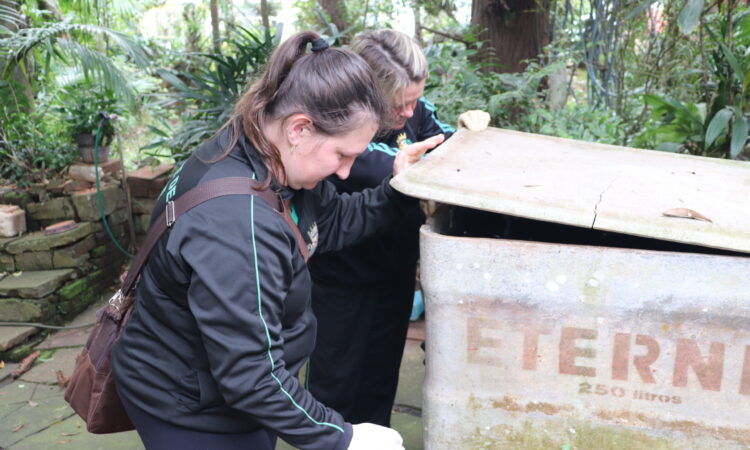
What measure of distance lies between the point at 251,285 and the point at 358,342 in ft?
3.54

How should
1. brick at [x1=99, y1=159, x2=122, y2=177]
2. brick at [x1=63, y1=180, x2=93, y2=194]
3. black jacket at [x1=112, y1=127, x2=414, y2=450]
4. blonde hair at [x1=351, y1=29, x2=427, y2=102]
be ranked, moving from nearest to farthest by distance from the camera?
black jacket at [x1=112, y1=127, x2=414, y2=450]
blonde hair at [x1=351, y1=29, x2=427, y2=102]
brick at [x1=63, y1=180, x2=93, y2=194]
brick at [x1=99, y1=159, x2=122, y2=177]

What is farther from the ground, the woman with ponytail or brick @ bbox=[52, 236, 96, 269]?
the woman with ponytail

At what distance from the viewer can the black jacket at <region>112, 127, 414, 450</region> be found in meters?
1.18

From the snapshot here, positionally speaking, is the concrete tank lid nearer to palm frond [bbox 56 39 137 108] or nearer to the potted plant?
palm frond [bbox 56 39 137 108]

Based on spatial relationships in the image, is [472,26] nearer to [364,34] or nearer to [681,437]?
[364,34]

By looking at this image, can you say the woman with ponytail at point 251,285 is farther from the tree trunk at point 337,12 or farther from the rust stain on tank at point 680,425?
the tree trunk at point 337,12

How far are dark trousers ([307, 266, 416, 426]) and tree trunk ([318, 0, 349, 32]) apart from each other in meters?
4.32

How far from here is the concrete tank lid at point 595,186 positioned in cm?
135

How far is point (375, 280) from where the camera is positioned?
7.09ft

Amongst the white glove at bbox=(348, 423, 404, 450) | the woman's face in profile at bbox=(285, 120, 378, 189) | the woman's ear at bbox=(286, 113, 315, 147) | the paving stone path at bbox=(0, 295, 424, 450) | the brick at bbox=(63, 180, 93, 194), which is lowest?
the paving stone path at bbox=(0, 295, 424, 450)

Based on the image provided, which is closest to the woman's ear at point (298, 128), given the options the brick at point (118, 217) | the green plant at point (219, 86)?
the green plant at point (219, 86)

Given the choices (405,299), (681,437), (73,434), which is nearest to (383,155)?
(405,299)

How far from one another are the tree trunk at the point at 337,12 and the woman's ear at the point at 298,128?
16.4 ft

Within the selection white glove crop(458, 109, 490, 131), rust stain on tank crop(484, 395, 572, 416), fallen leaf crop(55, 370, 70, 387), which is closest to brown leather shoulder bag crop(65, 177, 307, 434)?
rust stain on tank crop(484, 395, 572, 416)
